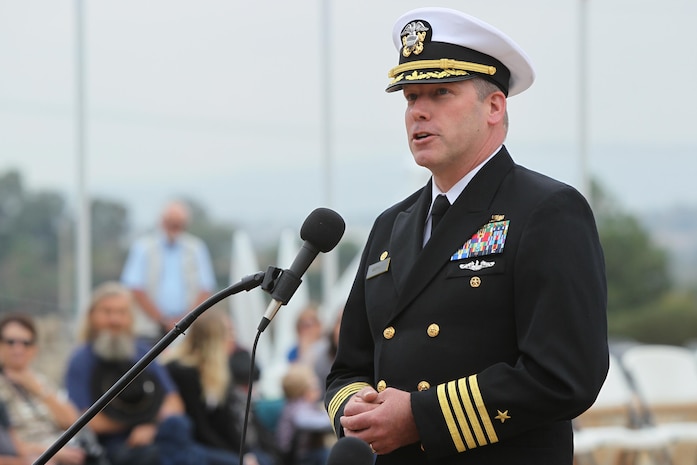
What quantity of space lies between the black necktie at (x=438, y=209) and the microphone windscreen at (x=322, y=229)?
8.5 inches

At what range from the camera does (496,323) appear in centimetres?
261

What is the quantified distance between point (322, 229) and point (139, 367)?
0.51m

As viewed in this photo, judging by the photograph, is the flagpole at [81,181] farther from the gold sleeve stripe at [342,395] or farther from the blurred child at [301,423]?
the gold sleeve stripe at [342,395]

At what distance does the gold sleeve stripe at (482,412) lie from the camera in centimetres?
253

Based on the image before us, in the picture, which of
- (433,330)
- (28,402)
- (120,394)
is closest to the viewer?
(433,330)

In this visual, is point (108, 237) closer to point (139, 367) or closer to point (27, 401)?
point (27, 401)

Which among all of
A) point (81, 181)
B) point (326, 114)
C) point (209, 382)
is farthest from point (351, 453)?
point (326, 114)

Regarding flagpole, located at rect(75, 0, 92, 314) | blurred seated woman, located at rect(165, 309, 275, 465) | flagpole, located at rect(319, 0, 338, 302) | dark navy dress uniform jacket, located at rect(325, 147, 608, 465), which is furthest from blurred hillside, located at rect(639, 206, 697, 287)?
dark navy dress uniform jacket, located at rect(325, 147, 608, 465)

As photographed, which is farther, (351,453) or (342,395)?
(342,395)

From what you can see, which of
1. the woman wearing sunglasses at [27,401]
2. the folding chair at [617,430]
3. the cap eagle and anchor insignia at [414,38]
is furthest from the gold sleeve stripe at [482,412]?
the folding chair at [617,430]

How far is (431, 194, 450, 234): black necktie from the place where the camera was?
2822mm

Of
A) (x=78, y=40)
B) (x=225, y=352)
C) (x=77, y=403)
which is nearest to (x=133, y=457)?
(x=77, y=403)

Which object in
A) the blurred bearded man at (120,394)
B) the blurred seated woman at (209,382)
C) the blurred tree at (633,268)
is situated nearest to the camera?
the blurred bearded man at (120,394)

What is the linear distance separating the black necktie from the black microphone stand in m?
0.45
